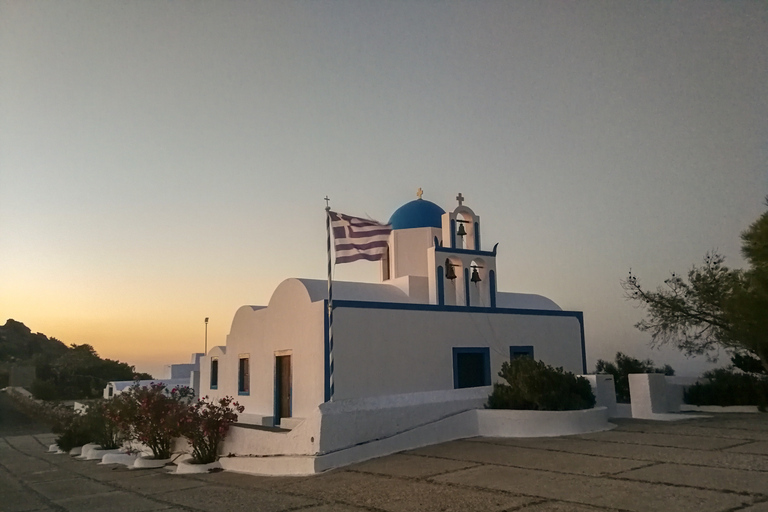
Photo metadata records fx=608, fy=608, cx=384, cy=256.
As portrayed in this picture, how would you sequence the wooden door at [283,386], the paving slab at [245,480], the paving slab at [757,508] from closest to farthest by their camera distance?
the paving slab at [757,508], the paving slab at [245,480], the wooden door at [283,386]

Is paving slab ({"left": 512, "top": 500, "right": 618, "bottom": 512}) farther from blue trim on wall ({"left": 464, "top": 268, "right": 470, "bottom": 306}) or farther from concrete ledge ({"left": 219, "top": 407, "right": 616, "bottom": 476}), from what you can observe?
blue trim on wall ({"left": 464, "top": 268, "right": 470, "bottom": 306})

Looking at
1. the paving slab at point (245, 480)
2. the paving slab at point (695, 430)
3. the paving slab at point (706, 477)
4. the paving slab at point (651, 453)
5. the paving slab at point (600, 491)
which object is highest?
the paving slab at point (695, 430)

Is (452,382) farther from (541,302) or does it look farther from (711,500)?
(711,500)

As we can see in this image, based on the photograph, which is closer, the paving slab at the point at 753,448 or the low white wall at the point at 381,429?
the paving slab at the point at 753,448

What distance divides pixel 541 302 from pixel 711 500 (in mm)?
14522

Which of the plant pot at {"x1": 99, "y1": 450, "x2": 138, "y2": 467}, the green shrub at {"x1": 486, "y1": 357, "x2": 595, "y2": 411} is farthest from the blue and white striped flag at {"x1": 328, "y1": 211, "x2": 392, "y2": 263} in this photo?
the plant pot at {"x1": 99, "y1": 450, "x2": 138, "y2": 467}

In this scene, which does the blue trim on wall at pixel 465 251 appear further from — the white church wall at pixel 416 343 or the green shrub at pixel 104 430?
the green shrub at pixel 104 430

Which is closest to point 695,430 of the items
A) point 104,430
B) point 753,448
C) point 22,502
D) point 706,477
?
point 753,448

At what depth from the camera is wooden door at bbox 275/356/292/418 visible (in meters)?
17.5

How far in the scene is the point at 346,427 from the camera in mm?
13047

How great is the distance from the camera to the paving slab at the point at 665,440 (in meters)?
12.1

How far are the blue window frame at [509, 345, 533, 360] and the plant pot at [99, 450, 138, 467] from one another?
11.6m

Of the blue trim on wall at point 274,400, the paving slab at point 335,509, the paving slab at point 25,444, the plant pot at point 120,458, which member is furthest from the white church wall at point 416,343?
the paving slab at point 25,444

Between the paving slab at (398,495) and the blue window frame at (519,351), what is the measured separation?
872 centimetres
